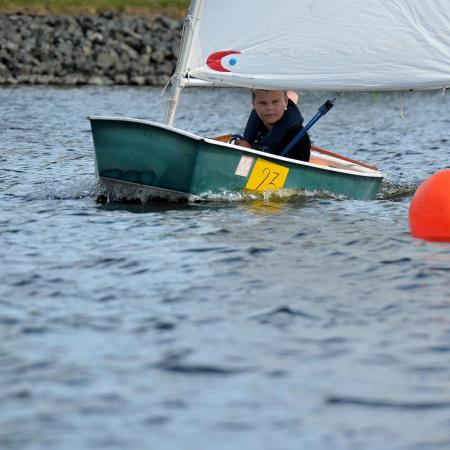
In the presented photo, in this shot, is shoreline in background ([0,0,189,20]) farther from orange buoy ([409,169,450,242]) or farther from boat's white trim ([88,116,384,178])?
orange buoy ([409,169,450,242])

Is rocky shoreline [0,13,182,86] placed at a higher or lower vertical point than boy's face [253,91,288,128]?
lower

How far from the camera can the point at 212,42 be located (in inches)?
514

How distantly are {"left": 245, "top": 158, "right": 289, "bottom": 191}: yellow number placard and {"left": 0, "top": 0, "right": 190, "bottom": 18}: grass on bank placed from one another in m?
36.9

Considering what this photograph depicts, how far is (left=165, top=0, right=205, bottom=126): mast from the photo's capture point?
12.9 metres

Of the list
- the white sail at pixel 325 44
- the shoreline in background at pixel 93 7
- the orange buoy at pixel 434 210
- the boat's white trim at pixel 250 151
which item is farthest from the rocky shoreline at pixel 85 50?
the orange buoy at pixel 434 210

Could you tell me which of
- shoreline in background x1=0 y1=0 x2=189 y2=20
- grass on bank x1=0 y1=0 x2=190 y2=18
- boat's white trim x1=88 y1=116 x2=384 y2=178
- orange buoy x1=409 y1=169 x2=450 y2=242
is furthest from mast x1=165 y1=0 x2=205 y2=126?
grass on bank x1=0 y1=0 x2=190 y2=18

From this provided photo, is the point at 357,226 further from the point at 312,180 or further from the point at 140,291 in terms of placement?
the point at 140,291

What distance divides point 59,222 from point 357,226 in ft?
8.88

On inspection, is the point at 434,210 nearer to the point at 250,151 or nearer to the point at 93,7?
the point at 250,151

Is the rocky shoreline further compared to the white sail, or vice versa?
the rocky shoreline

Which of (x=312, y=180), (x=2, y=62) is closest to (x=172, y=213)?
(x=312, y=180)

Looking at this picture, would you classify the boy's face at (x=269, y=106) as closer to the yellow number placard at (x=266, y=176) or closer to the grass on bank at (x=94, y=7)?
the yellow number placard at (x=266, y=176)

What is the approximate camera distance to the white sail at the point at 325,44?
13031mm

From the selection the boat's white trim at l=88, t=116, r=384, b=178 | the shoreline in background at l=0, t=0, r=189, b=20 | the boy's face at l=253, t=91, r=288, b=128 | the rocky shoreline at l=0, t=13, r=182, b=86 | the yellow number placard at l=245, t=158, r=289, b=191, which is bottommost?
the rocky shoreline at l=0, t=13, r=182, b=86
